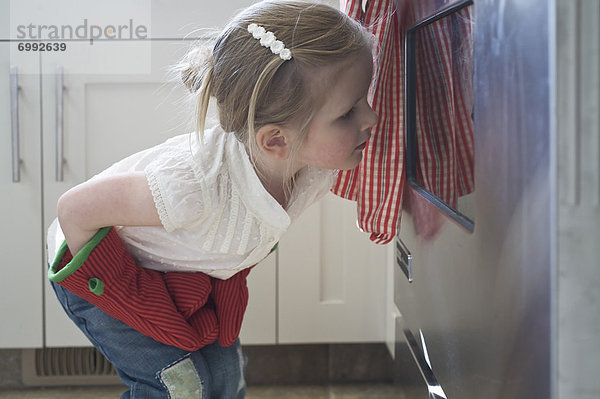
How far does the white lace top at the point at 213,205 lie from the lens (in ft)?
2.54

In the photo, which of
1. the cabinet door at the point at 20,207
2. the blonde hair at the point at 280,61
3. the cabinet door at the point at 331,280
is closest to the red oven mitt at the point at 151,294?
the blonde hair at the point at 280,61

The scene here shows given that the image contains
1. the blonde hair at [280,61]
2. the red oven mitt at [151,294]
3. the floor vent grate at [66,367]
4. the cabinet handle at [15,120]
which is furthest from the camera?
the floor vent grate at [66,367]

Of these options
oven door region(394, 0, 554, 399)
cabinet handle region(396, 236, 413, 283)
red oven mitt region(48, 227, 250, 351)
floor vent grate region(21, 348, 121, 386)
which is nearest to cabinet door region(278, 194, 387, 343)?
floor vent grate region(21, 348, 121, 386)

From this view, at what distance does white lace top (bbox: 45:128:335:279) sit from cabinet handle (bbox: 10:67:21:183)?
2.14 ft

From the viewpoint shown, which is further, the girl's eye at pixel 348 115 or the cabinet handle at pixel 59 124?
the cabinet handle at pixel 59 124

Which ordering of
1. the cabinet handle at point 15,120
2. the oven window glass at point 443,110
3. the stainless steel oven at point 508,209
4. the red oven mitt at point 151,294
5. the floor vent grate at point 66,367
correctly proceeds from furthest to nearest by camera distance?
the floor vent grate at point 66,367
the cabinet handle at point 15,120
the red oven mitt at point 151,294
the oven window glass at point 443,110
the stainless steel oven at point 508,209

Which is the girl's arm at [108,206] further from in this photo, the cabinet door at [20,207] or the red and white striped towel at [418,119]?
the cabinet door at [20,207]

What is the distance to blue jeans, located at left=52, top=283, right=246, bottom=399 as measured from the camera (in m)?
0.87

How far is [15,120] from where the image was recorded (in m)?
1.43

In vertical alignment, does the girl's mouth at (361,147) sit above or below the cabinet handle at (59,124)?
below

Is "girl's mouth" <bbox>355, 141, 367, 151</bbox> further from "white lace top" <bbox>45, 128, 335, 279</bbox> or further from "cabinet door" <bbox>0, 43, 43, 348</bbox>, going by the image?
"cabinet door" <bbox>0, 43, 43, 348</bbox>

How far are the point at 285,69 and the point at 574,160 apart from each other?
43 cm

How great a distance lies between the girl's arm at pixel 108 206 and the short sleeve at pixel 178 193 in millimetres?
14

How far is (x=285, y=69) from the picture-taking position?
71 centimetres
